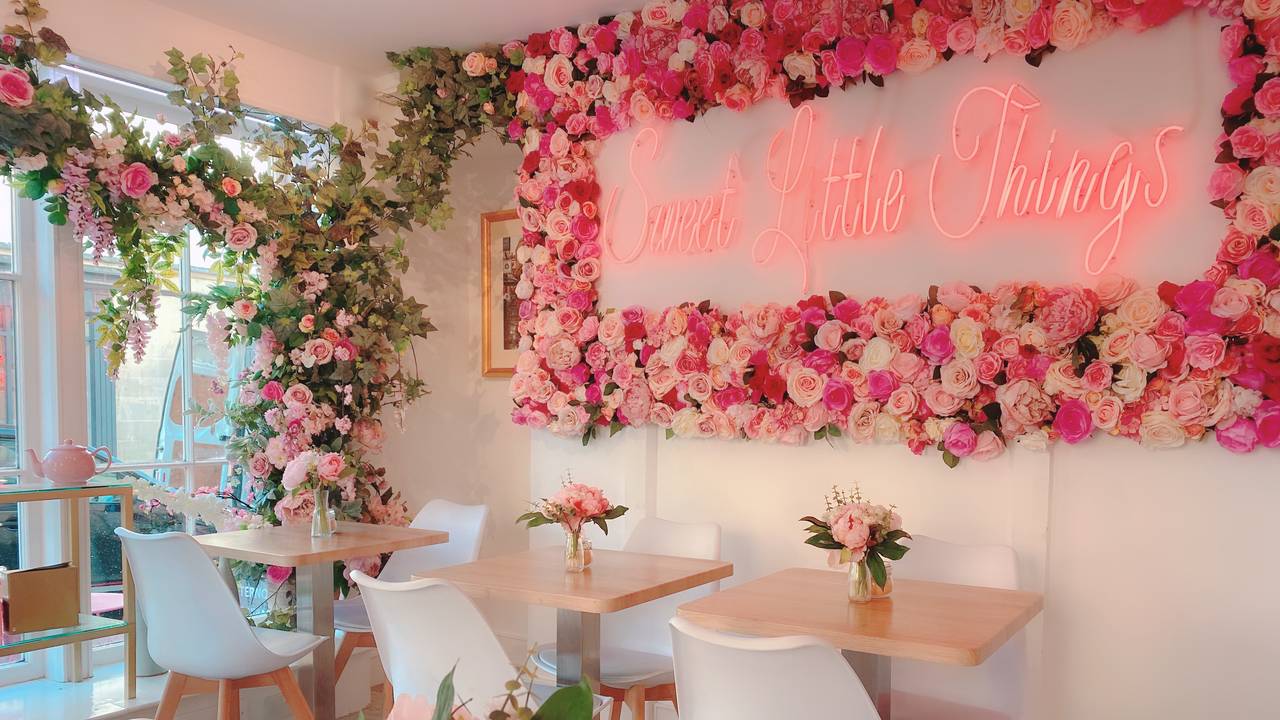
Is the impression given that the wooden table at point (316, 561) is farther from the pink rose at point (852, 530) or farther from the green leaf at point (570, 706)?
the green leaf at point (570, 706)

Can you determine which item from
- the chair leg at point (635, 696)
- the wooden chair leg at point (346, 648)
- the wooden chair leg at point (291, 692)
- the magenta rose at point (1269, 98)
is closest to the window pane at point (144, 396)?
the wooden chair leg at point (346, 648)

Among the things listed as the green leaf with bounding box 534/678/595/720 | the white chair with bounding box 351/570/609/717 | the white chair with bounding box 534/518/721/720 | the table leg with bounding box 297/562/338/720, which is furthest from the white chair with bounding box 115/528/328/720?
the green leaf with bounding box 534/678/595/720

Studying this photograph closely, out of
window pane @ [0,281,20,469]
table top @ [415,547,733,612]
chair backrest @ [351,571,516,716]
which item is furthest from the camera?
window pane @ [0,281,20,469]

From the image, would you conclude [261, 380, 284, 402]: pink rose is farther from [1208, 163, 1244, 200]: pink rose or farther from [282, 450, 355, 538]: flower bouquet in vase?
[1208, 163, 1244, 200]: pink rose

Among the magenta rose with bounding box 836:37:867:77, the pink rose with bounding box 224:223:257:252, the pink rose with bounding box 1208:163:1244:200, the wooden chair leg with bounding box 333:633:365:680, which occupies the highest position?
the magenta rose with bounding box 836:37:867:77

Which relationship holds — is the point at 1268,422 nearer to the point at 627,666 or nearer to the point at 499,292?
the point at 627,666

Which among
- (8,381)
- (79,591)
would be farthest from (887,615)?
(8,381)

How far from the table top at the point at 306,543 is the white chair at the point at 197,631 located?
216 millimetres

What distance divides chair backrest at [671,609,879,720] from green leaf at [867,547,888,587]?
57 centimetres

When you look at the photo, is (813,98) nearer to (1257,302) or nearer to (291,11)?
(1257,302)

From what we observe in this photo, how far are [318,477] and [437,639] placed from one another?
53.5 inches

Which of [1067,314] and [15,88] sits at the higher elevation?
[15,88]

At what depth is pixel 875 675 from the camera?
244 cm

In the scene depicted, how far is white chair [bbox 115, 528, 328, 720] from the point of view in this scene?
2.81 m
